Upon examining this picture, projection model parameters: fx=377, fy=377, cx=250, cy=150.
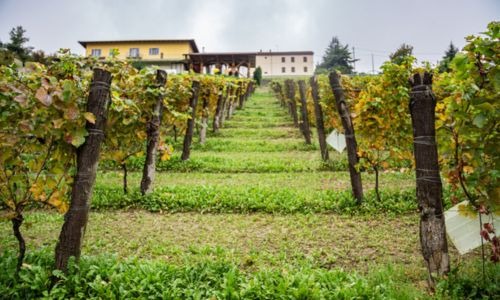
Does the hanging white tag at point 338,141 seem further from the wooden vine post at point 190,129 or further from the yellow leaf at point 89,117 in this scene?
the yellow leaf at point 89,117

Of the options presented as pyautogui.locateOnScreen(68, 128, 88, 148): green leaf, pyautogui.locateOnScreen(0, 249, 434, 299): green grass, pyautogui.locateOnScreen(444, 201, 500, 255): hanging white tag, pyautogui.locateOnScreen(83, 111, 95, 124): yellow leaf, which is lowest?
pyautogui.locateOnScreen(0, 249, 434, 299): green grass

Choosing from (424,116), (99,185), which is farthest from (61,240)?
(99,185)

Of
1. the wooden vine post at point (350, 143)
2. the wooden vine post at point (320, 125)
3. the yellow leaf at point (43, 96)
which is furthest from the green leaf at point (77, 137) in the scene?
the wooden vine post at point (320, 125)

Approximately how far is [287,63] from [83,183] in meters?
66.0

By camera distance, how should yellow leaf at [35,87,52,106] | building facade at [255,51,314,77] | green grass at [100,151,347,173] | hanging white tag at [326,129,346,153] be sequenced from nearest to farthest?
yellow leaf at [35,87,52,106], hanging white tag at [326,129,346,153], green grass at [100,151,347,173], building facade at [255,51,314,77]

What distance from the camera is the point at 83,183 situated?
3438mm

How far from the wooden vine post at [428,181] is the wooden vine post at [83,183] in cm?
293

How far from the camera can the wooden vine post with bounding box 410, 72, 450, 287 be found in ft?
10.9

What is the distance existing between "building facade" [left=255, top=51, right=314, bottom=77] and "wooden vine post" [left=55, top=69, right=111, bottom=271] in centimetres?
6410

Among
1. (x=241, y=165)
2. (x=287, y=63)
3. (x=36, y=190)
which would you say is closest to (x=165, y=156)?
(x=241, y=165)

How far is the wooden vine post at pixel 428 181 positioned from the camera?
334 centimetres

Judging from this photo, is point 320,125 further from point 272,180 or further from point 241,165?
point 272,180

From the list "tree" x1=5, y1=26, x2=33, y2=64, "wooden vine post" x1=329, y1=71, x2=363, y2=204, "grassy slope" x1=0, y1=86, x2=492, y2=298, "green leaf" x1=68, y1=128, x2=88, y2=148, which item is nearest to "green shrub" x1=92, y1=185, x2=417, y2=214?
"grassy slope" x1=0, y1=86, x2=492, y2=298

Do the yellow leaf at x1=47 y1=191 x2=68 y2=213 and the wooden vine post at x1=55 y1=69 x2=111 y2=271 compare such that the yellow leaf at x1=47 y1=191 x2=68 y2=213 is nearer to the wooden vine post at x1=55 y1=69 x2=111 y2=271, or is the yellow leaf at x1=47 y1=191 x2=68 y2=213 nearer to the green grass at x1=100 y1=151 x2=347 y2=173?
the wooden vine post at x1=55 y1=69 x2=111 y2=271
